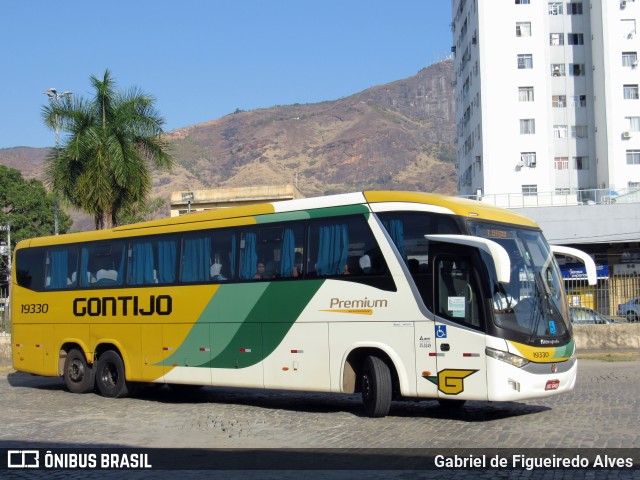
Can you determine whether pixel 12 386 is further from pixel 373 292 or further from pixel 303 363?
pixel 373 292

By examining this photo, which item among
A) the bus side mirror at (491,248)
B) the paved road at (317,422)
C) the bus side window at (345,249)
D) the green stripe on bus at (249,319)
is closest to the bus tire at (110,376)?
the paved road at (317,422)

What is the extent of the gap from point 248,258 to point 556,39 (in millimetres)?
53611

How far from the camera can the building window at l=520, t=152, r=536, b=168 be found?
60.5 m

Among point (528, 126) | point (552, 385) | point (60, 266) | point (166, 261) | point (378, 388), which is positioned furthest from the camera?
point (528, 126)

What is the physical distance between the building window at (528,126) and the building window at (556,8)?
28.3ft

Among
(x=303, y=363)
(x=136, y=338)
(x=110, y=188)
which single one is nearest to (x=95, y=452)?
(x=303, y=363)

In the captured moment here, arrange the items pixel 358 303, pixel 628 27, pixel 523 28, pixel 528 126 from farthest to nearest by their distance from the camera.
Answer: pixel 523 28 → pixel 528 126 → pixel 628 27 → pixel 358 303

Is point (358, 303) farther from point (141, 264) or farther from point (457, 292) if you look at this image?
point (141, 264)

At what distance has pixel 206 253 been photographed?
15.5m

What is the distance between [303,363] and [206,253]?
10.0 feet

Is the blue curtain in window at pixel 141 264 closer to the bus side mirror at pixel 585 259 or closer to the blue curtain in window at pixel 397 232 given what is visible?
the blue curtain in window at pixel 397 232

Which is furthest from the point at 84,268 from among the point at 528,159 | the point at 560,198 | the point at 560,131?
the point at 560,131

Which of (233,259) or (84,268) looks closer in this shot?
(233,259)

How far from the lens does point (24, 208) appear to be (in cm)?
7744
